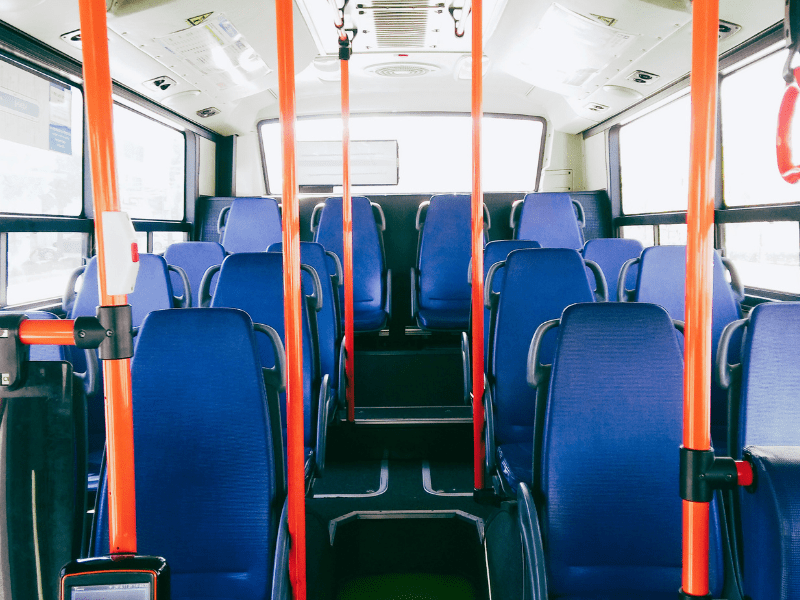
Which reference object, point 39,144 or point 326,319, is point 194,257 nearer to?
point 39,144

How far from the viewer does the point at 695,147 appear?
28.1 inches

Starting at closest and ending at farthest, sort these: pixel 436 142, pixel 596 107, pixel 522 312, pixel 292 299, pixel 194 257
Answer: pixel 292 299 → pixel 522 312 → pixel 194 257 → pixel 596 107 → pixel 436 142

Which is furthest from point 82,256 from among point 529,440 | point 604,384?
point 604,384

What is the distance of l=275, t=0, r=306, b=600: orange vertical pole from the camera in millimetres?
1179

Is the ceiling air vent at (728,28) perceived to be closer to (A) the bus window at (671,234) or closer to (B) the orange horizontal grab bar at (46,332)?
(A) the bus window at (671,234)

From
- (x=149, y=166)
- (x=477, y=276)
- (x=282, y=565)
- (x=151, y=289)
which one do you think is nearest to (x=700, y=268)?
(x=282, y=565)

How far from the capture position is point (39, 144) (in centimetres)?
300

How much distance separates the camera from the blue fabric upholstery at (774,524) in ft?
2.03

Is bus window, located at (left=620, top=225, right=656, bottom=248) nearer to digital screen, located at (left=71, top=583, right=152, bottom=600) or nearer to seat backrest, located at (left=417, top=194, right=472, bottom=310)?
seat backrest, located at (left=417, top=194, right=472, bottom=310)

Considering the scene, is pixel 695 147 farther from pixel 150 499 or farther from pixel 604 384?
pixel 150 499

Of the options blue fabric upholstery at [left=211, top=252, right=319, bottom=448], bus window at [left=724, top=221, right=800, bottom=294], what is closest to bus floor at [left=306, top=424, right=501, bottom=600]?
blue fabric upholstery at [left=211, top=252, right=319, bottom=448]

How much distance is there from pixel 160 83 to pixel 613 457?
4023 millimetres

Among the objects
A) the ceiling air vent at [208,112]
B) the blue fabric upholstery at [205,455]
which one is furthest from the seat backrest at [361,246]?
the blue fabric upholstery at [205,455]

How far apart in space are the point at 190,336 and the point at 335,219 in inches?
100
